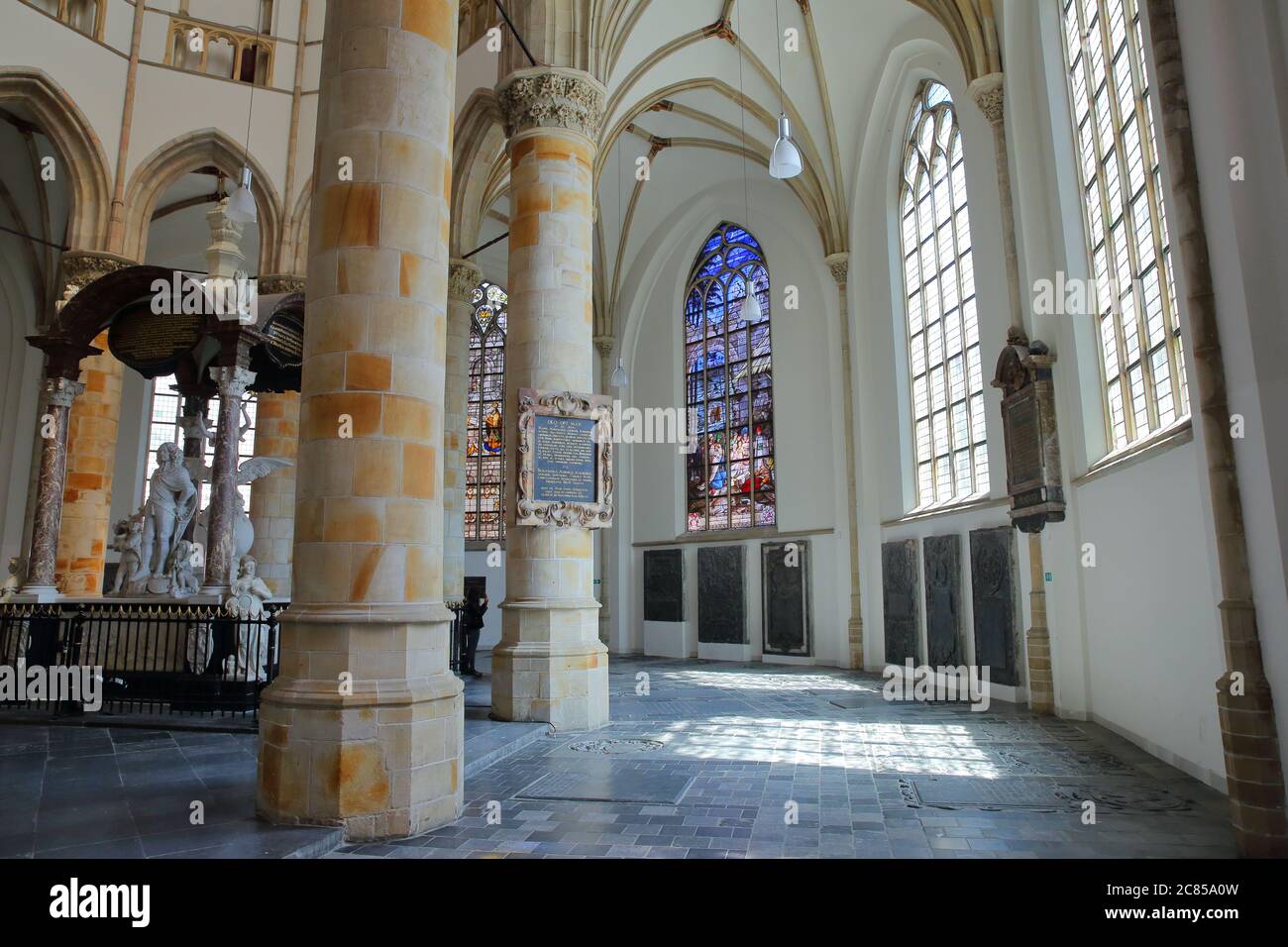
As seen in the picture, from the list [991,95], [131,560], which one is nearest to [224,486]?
[131,560]

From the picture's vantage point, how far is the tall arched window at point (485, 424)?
21.9 meters

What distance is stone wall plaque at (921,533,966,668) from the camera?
12.1 m

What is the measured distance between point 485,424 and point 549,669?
14836mm

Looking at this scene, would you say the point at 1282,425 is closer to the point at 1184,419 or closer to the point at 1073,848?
the point at 1184,419

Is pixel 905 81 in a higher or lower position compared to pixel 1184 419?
higher

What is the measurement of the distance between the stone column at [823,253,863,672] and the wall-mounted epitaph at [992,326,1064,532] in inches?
213

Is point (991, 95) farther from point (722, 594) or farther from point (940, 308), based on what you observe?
point (722, 594)

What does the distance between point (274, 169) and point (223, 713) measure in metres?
10.9

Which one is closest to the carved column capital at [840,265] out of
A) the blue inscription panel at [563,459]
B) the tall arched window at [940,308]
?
the tall arched window at [940,308]

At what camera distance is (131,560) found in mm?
10266

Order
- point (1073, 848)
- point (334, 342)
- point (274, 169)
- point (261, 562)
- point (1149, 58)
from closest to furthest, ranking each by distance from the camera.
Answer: point (1073, 848)
point (334, 342)
point (1149, 58)
point (261, 562)
point (274, 169)

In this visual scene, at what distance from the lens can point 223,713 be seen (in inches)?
327

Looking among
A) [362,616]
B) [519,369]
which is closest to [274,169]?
[519,369]

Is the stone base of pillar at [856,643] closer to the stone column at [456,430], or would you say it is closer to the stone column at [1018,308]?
the stone column at [1018,308]
